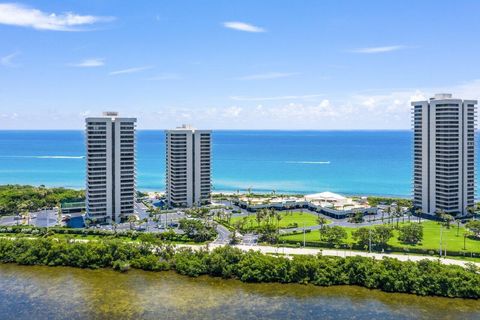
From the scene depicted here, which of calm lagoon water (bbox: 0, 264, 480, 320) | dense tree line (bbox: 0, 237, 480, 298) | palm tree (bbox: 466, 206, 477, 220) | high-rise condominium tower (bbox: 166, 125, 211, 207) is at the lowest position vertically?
calm lagoon water (bbox: 0, 264, 480, 320)

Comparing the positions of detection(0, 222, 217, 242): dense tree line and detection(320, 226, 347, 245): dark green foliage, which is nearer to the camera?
detection(320, 226, 347, 245): dark green foliage

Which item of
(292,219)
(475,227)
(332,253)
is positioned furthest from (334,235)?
(475,227)

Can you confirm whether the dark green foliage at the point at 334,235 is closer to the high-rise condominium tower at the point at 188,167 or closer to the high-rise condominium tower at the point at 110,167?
the high-rise condominium tower at the point at 188,167

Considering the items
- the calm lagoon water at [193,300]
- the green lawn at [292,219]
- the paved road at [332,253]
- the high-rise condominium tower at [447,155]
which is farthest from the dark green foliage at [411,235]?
the high-rise condominium tower at [447,155]

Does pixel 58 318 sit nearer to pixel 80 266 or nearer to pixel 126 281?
pixel 126 281

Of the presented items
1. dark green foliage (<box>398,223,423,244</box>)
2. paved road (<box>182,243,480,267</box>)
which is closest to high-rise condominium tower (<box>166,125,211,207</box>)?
paved road (<box>182,243,480,267</box>)

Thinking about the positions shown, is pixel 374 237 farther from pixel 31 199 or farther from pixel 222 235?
pixel 31 199

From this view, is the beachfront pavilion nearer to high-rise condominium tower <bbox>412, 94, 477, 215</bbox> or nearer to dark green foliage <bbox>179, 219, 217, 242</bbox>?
high-rise condominium tower <bbox>412, 94, 477, 215</bbox>
